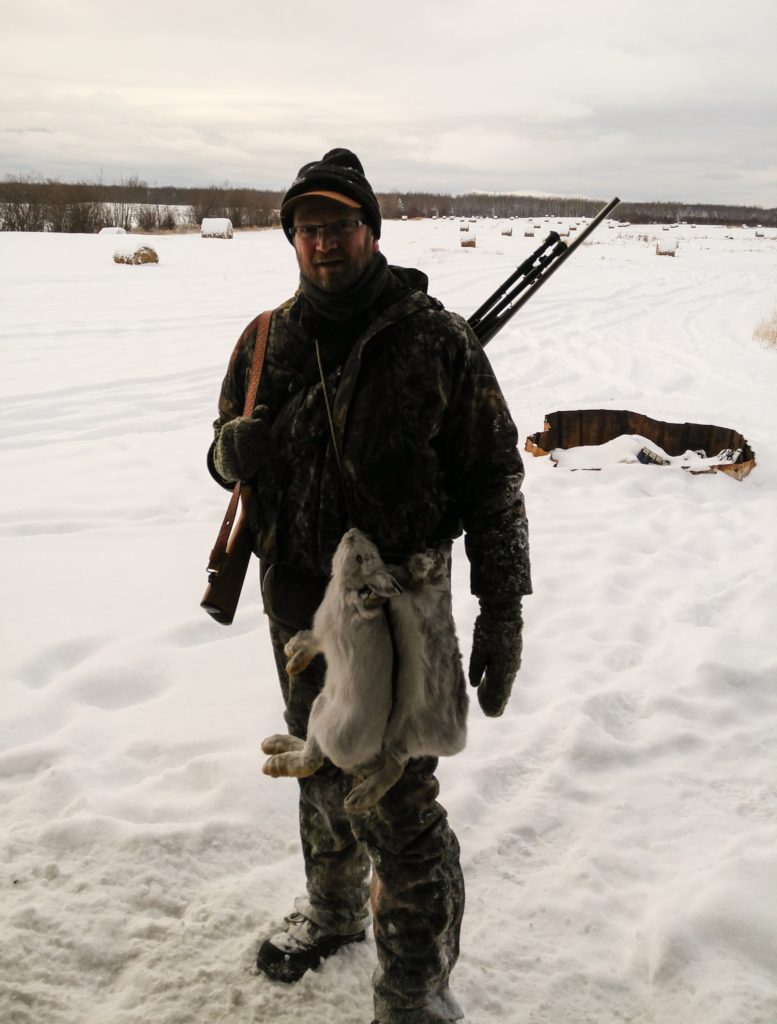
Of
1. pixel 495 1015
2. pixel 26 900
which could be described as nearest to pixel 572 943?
pixel 495 1015

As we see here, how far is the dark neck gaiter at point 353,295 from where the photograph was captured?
5.69 ft

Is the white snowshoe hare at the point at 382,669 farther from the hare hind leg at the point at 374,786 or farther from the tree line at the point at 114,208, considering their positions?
the tree line at the point at 114,208

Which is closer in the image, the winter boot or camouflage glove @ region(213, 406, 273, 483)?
camouflage glove @ region(213, 406, 273, 483)

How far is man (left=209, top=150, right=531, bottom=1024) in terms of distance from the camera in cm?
170

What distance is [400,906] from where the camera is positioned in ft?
5.90

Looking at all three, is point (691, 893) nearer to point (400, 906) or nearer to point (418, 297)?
point (400, 906)

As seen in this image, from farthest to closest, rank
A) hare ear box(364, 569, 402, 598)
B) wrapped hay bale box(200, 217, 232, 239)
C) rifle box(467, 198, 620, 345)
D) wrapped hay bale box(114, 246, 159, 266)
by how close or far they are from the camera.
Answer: wrapped hay bale box(200, 217, 232, 239) → wrapped hay bale box(114, 246, 159, 266) → rifle box(467, 198, 620, 345) → hare ear box(364, 569, 402, 598)

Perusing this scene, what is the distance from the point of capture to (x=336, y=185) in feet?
5.59

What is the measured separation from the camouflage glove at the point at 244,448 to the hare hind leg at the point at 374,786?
28.6 inches

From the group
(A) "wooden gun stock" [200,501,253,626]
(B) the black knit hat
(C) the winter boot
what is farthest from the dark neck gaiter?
(C) the winter boot

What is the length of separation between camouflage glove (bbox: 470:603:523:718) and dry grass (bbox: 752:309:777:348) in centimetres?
1076

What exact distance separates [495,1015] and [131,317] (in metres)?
10.6

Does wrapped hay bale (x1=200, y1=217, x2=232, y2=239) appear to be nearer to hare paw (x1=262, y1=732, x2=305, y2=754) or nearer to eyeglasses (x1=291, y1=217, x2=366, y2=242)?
eyeglasses (x1=291, y1=217, x2=366, y2=242)

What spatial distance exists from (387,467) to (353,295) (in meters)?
0.40
